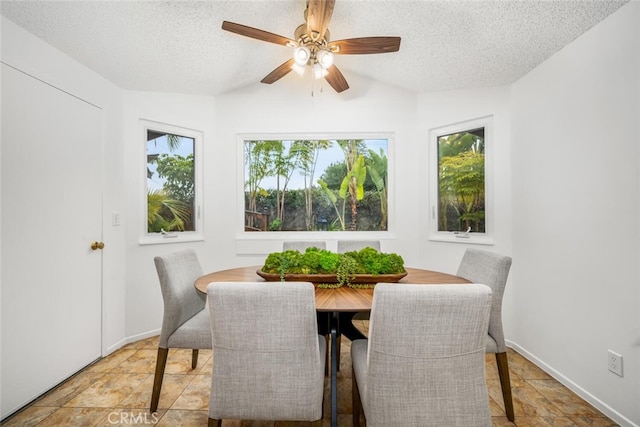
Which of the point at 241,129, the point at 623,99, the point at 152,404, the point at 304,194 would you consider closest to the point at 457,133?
the point at 623,99

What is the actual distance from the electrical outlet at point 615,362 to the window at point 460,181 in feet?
3.97

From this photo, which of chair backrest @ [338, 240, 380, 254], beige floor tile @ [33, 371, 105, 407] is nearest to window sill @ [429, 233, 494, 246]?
chair backrest @ [338, 240, 380, 254]

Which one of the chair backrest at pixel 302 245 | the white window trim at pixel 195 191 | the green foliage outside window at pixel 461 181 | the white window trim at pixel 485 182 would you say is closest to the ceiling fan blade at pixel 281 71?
the white window trim at pixel 195 191

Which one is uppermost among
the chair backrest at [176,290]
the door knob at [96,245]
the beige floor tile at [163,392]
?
the door knob at [96,245]

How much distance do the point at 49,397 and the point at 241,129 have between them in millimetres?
2554

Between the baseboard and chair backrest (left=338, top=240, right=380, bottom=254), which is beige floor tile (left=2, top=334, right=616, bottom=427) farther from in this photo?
chair backrest (left=338, top=240, right=380, bottom=254)

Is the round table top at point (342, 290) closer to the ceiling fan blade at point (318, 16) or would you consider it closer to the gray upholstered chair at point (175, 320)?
the gray upholstered chair at point (175, 320)

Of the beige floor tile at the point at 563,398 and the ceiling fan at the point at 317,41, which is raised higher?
the ceiling fan at the point at 317,41

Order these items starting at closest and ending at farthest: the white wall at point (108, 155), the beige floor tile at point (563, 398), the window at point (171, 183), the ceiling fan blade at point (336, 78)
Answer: the beige floor tile at point (563, 398) < the white wall at point (108, 155) < the ceiling fan blade at point (336, 78) < the window at point (171, 183)

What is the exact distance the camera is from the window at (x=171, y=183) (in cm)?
278

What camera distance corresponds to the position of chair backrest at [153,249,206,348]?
1644mm

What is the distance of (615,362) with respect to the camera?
162cm

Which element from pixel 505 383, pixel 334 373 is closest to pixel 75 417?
pixel 334 373

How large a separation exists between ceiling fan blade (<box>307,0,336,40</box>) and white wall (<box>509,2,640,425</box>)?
1643mm
